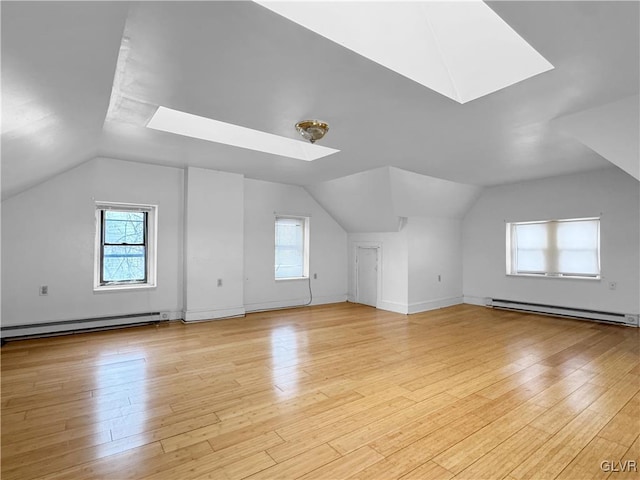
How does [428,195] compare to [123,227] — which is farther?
[428,195]

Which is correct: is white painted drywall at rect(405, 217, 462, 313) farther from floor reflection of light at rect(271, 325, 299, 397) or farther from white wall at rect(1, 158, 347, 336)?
floor reflection of light at rect(271, 325, 299, 397)

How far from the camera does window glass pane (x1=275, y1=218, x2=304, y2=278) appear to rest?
6.62 metres

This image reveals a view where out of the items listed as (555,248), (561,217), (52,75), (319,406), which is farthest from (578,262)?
(52,75)

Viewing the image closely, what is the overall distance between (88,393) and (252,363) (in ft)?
4.67

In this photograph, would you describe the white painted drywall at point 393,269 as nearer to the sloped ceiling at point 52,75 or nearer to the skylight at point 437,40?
the skylight at point 437,40

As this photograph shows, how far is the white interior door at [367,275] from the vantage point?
6852 mm

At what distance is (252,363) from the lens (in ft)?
11.4

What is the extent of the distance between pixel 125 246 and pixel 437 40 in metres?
4.95

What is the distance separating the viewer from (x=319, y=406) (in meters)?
2.55

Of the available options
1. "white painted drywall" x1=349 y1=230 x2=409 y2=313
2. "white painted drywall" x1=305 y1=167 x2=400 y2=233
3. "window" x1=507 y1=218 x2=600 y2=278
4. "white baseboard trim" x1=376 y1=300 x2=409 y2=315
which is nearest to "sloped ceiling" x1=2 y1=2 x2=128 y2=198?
"white painted drywall" x1=305 y1=167 x2=400 y2=233

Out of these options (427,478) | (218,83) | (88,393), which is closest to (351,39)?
(218,83)

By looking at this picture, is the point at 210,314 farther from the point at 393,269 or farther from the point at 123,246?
the point at 393,269

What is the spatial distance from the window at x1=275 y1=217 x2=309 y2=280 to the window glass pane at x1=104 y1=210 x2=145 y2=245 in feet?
7.96

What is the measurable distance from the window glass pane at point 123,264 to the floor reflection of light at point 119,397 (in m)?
1.69
